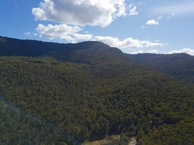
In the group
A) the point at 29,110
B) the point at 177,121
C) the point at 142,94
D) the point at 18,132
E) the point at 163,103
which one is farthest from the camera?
the point at 142,94

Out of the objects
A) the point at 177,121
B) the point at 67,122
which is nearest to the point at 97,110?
the point at 67,122

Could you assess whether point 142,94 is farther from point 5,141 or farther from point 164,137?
point 5,141

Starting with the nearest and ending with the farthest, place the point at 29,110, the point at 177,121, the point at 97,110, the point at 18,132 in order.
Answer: the point at 18,132, the point at 177,121, the point at 29,110, the point at 97,110

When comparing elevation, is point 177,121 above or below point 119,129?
above

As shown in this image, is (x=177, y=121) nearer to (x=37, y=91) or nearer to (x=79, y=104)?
(x=79, y=104)

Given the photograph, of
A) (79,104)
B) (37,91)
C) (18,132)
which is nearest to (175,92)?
(79,104)

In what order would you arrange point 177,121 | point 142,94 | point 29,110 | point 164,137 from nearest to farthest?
point 164,137 → point 177,121 → point 29,110 → point 142,94

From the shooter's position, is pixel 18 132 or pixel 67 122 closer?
pixel 18 132

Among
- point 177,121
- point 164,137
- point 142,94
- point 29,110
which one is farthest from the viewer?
point 142,94

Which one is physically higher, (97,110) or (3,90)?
(3,90)

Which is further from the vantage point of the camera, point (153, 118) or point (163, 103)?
point (163, 103)
